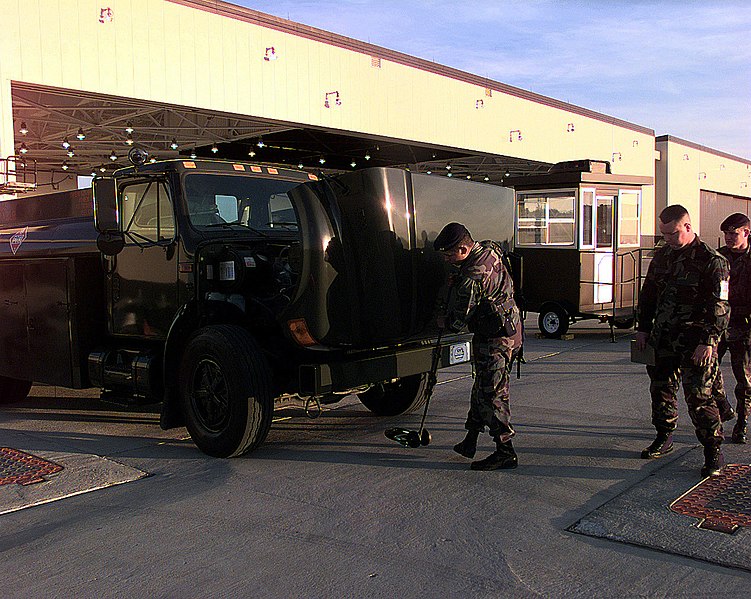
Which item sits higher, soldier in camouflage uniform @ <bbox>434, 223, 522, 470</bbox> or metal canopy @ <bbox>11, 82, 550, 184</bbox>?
metal canopy @ <bbox>11, 82, 550, 184</bbox>

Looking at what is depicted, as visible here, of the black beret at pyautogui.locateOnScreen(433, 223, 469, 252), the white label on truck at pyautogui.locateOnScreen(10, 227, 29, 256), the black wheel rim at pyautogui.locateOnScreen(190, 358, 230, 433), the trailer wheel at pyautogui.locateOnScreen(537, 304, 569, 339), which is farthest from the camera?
the trailer wheel at pyautogui.locateOnScreen(537, 304, 569, 339)

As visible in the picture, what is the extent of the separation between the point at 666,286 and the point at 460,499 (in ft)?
7.00

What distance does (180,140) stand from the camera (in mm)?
24719

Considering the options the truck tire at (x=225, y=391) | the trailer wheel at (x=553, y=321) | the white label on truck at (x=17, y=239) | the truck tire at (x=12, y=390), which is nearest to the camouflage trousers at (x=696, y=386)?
the truck tire at (x=225, y=391)

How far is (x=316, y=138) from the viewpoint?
25.6 metres

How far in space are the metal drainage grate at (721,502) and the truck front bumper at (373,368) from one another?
2157 mm

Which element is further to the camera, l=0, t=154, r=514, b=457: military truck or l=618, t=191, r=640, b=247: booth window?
l=618, t=191, r=640, b=247: booth window

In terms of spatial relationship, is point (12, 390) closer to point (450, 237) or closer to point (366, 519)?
point (366, 519)

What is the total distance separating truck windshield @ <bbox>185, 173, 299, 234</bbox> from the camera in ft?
20.8

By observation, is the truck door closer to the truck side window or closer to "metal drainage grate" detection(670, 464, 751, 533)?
the truck side window

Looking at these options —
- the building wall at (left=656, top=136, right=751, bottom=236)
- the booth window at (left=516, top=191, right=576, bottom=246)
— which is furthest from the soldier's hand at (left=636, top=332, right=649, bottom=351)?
the building wall at (left=656, top=136, right=751, bottom=236)

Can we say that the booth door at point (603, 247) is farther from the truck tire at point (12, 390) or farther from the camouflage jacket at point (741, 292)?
the truck tire at point (12, 390)

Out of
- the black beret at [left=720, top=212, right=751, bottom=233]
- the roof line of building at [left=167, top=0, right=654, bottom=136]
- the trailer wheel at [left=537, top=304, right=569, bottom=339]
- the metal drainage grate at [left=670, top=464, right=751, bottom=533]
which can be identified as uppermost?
the roof line of building at [left=167, top=0, right=654, bottom=136]

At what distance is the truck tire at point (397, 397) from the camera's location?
7.19m
